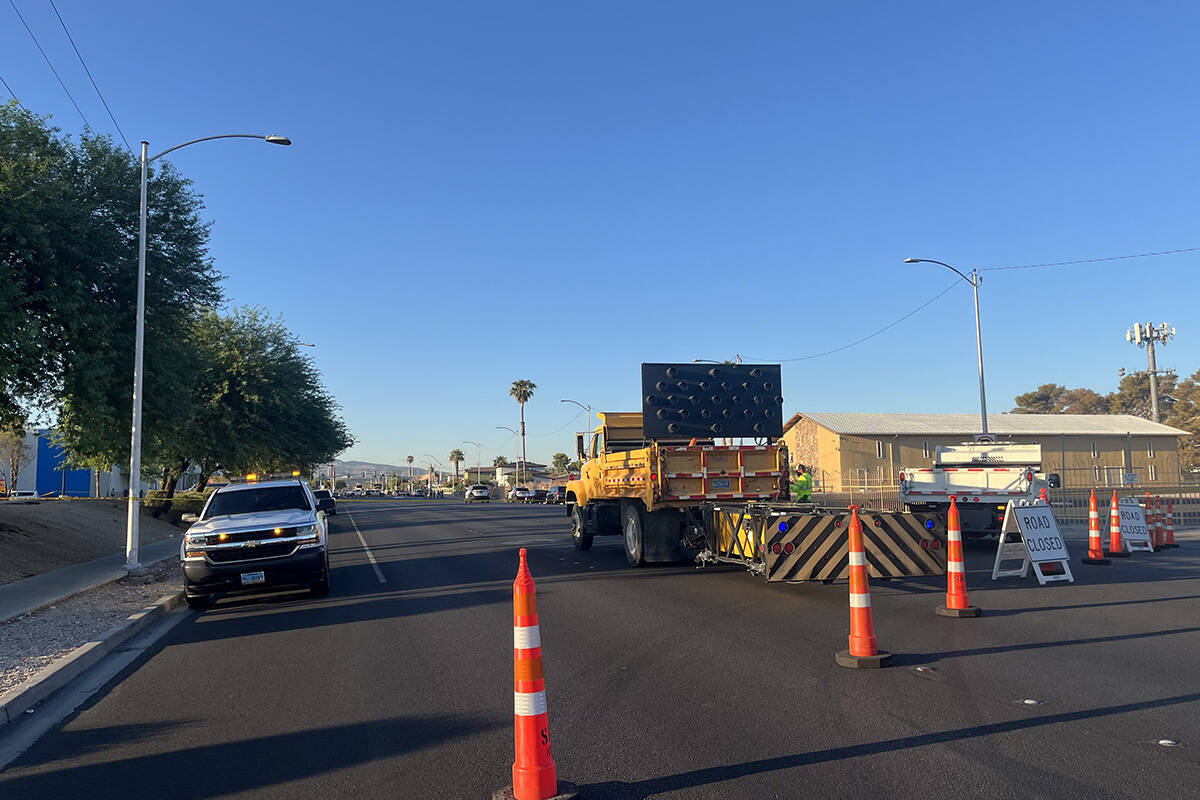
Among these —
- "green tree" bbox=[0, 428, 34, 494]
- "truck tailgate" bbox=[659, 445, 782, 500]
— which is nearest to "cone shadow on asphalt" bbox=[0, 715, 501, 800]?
"truck tailgate" bbox=[659, 445, 782, 500]

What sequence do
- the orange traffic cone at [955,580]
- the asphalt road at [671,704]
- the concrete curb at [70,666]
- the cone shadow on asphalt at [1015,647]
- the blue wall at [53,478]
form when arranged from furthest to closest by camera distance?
the blue wall at [53,478]
the orange traffic cone at [955,580]
the cone shadow on asphalt at [1015,647]
the concrete curb at [70,666]
the asphalt road at [671,704]

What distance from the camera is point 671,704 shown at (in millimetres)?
6309

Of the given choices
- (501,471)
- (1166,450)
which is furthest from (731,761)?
(501,471)

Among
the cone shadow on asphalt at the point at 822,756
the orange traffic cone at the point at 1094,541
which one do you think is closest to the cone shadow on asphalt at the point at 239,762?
the cone shadow on asphalt at the point at 822,756

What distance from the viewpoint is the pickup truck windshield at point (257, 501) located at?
13.5 meters

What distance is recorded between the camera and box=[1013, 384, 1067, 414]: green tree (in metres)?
111

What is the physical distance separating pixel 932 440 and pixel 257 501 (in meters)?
45.6

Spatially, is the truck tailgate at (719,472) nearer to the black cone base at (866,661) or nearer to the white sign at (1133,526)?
the black cone base at (866,661)

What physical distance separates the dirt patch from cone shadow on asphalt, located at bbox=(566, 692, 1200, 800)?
14101 mm

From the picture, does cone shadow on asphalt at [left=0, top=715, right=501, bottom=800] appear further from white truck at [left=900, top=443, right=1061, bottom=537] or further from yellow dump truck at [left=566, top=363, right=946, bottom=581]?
white truck at [left=900, top=443, right=1061, bottom=537]

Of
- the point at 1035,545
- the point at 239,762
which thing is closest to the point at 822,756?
the point at 239,762

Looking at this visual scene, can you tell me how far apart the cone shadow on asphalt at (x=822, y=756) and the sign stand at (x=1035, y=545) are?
6.27 metres

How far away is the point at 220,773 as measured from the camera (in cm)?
516

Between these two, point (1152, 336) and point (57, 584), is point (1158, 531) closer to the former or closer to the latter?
point (57, 584)
